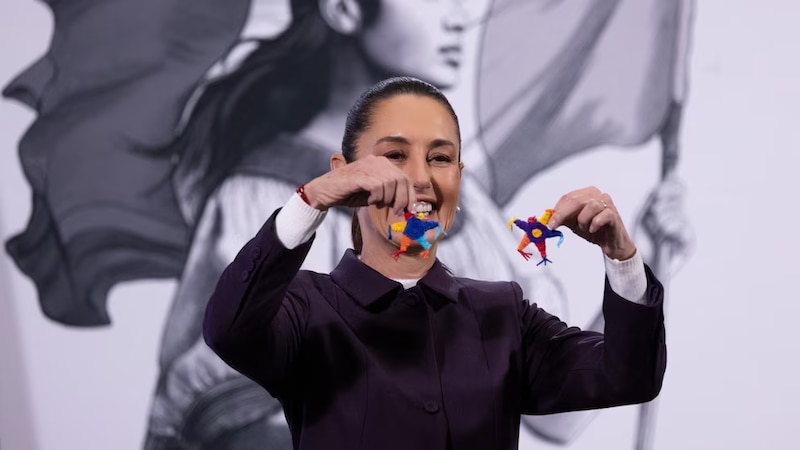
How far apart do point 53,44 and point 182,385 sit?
72cm

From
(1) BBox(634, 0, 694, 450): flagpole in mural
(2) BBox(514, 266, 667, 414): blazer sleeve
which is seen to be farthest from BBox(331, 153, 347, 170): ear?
(1) BBox(634, 0, 694, 450): flagpole in mural

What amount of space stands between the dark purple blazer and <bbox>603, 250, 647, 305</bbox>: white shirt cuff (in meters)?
0.01

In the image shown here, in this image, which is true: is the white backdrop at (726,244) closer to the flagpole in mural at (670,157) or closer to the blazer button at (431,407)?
the flagpole in mural at (670,157)

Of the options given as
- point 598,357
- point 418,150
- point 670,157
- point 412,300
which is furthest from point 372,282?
point 670,157

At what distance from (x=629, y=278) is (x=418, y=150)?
25 centimetres

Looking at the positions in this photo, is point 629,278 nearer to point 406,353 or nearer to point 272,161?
point 406,353

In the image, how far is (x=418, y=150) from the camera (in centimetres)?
99

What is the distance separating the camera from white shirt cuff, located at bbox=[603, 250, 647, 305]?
36.5 inches

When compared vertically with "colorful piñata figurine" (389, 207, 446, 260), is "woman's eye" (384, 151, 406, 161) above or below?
above

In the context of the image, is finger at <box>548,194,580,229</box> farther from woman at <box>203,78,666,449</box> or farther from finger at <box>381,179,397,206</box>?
finger at <box>381,179,397,206</box>

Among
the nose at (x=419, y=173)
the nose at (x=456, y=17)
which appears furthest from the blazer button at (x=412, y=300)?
the nose at (x=456, y=17)

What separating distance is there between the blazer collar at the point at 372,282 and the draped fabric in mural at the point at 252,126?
2.55 ft

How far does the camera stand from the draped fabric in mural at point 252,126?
1.81m

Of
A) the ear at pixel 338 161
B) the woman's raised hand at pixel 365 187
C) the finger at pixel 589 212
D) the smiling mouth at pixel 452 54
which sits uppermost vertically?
the woman's raised hand at pixel 365 187
